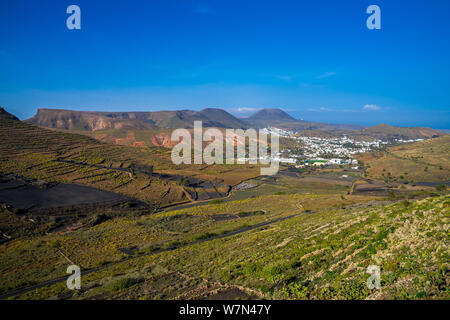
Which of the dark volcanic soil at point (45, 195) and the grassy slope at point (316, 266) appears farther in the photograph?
the dark volcanic soil at point (45, 195)

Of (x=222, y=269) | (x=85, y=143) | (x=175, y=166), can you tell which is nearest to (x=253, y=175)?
(x=175, y=166)

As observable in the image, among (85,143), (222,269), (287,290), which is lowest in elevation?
(222,269)

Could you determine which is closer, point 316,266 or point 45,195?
point 316,266

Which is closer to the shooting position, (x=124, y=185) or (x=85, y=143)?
(x=124, y=185)

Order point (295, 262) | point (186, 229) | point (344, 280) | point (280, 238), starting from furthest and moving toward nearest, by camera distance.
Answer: point (186, 229) → point (280, 238) → point (295, 262) → point (344, 280)

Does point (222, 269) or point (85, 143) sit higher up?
point (85, 143)

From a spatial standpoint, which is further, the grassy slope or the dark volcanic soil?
the dark volcanic soil

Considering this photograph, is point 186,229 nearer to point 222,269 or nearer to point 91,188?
point 222,269

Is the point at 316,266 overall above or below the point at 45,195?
above

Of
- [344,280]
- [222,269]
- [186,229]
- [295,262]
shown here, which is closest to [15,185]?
[186,229]

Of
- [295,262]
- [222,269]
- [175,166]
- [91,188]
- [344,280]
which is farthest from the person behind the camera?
[175,166]
